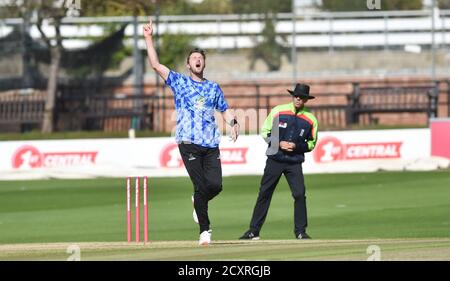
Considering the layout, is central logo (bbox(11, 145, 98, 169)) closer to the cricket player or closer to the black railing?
the black railing

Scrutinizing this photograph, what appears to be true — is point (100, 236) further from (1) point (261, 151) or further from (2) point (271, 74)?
(2) point (271, 74)

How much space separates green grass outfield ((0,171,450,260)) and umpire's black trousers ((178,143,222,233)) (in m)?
0.63

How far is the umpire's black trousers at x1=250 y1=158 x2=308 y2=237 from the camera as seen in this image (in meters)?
16.4

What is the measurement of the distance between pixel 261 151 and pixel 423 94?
9.51 meters

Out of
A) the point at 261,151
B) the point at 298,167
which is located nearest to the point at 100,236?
the point at 298,167

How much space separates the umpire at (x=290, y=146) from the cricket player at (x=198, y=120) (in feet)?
6.27

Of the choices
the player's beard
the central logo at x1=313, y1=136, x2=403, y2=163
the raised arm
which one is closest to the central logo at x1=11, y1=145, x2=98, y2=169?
the central logo at x1=313, y1=136, x2=403, y2=163

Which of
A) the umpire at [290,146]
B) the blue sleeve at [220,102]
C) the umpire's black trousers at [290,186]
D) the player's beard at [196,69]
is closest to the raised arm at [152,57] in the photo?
the player's beard at [196,69]

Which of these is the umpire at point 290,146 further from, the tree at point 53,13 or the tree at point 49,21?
the tree at point 49,21

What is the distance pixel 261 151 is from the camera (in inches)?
1288

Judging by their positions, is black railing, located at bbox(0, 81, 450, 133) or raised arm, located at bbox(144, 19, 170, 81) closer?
raised arm, located at bbox(144, 19, 170, 81)

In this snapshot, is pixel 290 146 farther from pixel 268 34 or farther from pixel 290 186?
pixel 268 34

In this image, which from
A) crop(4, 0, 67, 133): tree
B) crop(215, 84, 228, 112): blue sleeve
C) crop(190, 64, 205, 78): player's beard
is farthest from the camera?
crop(4, 0, 67, 133): tree
